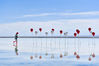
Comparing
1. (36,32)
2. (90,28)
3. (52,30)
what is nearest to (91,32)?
(90,28)

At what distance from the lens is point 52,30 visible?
62.2 meters

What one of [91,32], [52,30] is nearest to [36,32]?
[52,30]

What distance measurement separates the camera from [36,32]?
220 ft

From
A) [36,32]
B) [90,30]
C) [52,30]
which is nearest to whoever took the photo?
[90,30]

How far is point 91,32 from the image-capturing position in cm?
6009

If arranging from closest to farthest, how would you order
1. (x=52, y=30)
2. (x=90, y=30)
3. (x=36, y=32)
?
(x=90, y=30), (x=52, y=30), (x=36, y=32)

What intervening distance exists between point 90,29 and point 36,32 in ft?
53.1

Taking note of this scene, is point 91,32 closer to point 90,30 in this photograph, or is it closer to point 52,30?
point 90,30

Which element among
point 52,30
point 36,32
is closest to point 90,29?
point 52,30

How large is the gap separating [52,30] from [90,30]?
10086mm

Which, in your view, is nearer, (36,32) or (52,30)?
(52,30)

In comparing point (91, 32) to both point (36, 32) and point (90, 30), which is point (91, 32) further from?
point (36, 32)

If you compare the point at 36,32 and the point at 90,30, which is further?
the point at 36,32

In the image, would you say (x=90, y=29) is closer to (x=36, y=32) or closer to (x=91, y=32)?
(x=91, y=32)
